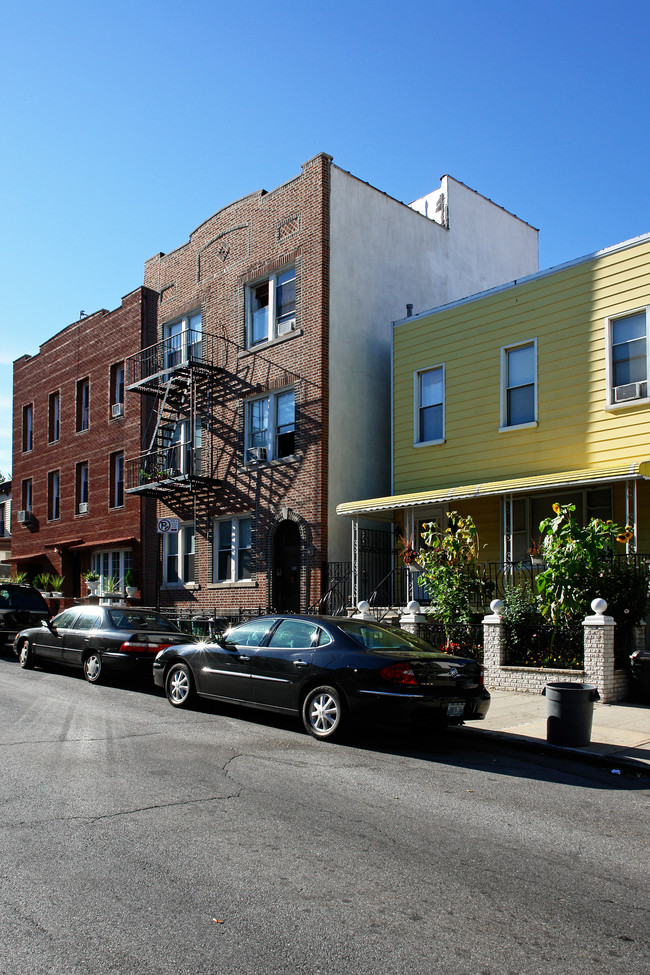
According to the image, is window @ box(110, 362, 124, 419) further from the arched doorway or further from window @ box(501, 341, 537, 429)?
window @ box(501, 341, 537, 429)

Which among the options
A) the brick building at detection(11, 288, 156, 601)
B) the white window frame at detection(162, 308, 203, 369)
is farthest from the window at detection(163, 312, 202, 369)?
the brick building at detection(11, 288, 156, 601)

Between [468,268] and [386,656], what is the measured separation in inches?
695

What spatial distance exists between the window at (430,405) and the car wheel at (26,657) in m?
9.30

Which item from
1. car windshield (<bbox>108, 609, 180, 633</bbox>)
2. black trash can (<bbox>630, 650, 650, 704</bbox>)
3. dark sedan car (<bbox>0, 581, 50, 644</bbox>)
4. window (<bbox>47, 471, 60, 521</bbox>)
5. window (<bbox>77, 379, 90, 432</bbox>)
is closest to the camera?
black trash can (<bbox>630, 650, 650, 704</bbox>)

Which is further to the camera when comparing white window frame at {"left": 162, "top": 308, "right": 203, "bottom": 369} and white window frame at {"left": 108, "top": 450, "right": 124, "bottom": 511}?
white window frame at {"left": 108, "top": 450, "right": 124, "bottom": 511}

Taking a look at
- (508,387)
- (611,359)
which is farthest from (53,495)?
(611,359)

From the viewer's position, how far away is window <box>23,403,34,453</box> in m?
32.7

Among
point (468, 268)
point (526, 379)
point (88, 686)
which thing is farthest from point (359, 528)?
point (468, 268)

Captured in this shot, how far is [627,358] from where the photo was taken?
49.6 feet

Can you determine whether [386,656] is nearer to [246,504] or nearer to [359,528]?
[359,528]

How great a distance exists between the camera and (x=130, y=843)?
5.19 metres

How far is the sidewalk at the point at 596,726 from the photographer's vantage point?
850cm

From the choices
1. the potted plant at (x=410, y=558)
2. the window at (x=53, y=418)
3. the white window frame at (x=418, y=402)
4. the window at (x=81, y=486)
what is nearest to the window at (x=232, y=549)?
the white window frame at (x=418, y=402)

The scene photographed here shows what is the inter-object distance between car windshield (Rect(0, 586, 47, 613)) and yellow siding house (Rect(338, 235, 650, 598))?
7635 millimetres
